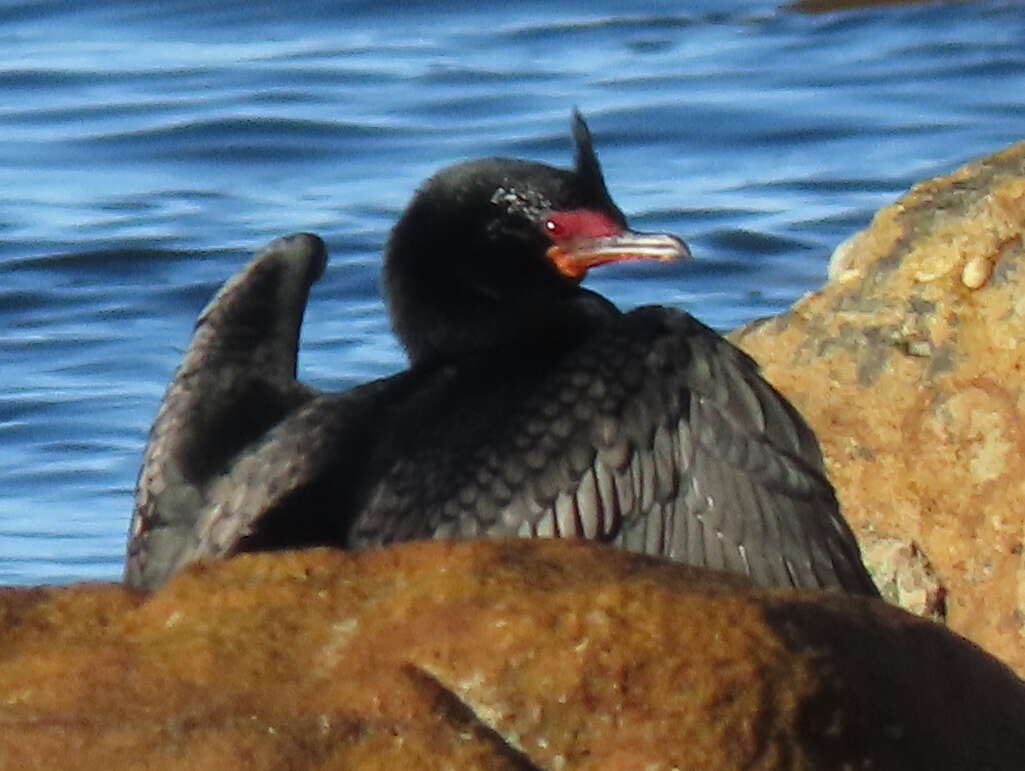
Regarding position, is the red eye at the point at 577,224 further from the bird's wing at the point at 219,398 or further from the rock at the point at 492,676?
the rock at the point at 492,676

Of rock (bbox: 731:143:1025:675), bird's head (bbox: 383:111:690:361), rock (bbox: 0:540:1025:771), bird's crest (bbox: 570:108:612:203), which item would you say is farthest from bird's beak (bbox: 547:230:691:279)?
rock (bbox: 0:540:1025:771)

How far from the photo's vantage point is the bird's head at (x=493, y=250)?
5.51 meters

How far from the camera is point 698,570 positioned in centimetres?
400

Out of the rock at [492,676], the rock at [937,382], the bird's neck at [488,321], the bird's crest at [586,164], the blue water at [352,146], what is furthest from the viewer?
the blue water at [352,146]

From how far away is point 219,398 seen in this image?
18.5 feet

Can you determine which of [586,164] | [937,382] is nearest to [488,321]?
[586,164]

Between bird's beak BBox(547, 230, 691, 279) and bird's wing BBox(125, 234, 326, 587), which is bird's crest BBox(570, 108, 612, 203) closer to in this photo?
bird's beak BBox(547, 230, 691, 279)

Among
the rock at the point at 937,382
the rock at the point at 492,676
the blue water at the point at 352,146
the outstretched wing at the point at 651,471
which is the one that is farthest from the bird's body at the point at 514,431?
the blue water at the point at 352,146

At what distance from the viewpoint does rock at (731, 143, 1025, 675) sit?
5859mm

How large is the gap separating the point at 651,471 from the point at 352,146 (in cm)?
767

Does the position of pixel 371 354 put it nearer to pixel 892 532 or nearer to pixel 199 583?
pixel 892 532

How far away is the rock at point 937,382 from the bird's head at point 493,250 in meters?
0.70

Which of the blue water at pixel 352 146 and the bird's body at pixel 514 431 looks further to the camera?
the blue water at pixel 352 146

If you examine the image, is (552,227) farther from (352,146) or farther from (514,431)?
(352,146)
